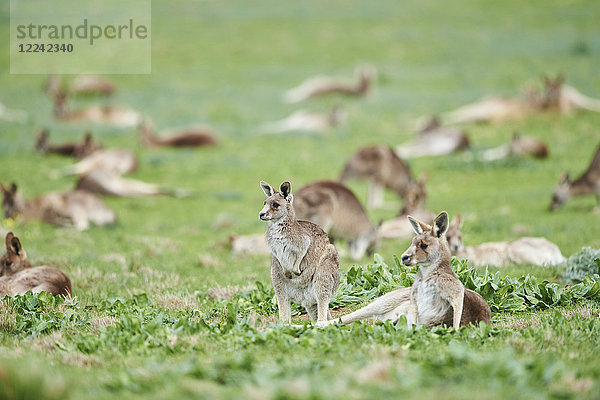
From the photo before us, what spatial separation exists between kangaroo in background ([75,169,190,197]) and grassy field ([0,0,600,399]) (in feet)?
1.04

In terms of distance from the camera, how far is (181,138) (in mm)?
25328

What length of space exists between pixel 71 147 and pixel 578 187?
14.7 metres

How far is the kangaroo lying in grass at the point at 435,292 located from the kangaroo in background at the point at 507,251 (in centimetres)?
417

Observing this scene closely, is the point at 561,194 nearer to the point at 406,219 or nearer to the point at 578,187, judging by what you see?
the point at 578,187

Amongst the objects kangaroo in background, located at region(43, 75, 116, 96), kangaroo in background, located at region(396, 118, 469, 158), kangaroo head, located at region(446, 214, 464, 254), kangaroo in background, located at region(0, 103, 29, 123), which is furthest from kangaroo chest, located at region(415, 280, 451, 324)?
kangaroo in background, located at region(43, 75, 116, 96)

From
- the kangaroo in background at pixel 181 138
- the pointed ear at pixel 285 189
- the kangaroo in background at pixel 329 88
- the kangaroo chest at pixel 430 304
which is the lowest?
the kangaroo chest at pixel 430 304

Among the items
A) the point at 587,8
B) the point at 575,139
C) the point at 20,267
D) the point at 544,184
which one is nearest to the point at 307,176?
the point at 544,184

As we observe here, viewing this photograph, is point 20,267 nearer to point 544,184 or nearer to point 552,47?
point 544,184

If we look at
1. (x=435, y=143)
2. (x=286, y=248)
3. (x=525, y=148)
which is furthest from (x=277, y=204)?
(x=435, y=143)

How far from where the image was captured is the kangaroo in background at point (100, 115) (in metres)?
28.2

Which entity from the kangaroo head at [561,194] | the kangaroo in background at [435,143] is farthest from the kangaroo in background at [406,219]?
the kangaroo in background at [435,143]

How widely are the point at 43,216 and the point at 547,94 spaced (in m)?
16.8

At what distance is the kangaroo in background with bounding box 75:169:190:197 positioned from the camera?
19.8 meters

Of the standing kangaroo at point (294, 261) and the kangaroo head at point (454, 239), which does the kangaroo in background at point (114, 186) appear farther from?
the standing kangaroo at point (294, 261)
